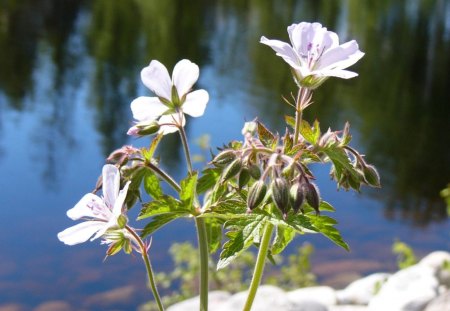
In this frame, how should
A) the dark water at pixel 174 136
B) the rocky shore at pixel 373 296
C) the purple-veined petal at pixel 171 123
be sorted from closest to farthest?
1. the purple-veined petal at pixel 171 123
2. the rocky shore at pixel 373 296
3. the dark water at pixel 174 136

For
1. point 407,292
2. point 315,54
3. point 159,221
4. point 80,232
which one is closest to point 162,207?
point 159,221

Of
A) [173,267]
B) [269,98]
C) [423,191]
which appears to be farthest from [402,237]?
[269,98]

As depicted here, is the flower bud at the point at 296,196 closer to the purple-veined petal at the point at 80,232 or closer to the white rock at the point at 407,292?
the purple-veined petal at the point at 80,232

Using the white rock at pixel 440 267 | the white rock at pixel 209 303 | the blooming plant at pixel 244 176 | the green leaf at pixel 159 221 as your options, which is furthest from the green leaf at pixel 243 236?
the white rock at pixel 440 267

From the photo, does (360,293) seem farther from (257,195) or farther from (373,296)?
(257,195)

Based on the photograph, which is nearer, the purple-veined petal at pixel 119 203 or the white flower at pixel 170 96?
the purple-veined petal at pixel 119 203

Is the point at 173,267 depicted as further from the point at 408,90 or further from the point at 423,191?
the point at 408,90

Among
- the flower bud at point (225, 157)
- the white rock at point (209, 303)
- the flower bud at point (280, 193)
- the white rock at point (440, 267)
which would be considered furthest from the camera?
the white rock at point (440, 267)

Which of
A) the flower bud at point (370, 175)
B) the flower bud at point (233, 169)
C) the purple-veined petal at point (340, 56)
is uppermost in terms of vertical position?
the purple-veined petal at point (340, 56)
